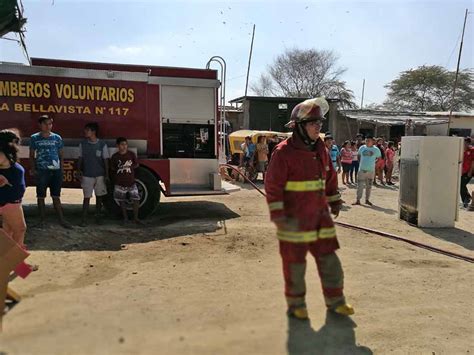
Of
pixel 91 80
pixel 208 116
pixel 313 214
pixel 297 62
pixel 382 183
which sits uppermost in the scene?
pixel 297 62

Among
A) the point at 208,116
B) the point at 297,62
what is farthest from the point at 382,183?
the point at 297,62

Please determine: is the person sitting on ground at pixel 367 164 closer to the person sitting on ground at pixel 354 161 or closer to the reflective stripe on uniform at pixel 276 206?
the person sitting on ground at pixel 354 161

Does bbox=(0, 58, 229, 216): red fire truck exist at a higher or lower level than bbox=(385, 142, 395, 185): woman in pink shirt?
higher

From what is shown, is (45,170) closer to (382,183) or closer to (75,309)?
(75,309)

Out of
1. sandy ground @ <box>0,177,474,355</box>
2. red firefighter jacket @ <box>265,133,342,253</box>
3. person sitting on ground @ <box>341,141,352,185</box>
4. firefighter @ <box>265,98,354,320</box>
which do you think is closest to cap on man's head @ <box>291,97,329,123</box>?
firefighter @ <box>265,98,354,320</box>

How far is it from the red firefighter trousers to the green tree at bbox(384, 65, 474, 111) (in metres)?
47.9

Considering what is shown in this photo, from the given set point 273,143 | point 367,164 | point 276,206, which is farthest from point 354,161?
point 276,206

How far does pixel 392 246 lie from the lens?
22.6 feet

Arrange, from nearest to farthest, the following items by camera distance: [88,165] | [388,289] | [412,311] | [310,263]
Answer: [412,311] < [388,289] < [310,263] < [88,165]

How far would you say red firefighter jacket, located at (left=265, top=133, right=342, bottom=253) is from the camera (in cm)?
387

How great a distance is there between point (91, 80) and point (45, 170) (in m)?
1.97

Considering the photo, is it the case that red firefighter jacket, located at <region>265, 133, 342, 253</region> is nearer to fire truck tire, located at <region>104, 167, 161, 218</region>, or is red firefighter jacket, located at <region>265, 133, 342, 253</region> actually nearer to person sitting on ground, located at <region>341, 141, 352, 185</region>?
fire truck tire, located at <region>104, 167, 161, 218</region>

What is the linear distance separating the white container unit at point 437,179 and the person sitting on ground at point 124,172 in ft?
16.8

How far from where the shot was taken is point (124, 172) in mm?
7781
